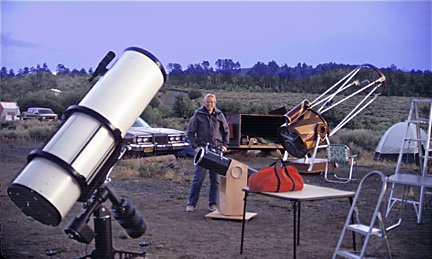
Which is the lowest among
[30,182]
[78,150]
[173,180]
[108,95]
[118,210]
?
[173,180]

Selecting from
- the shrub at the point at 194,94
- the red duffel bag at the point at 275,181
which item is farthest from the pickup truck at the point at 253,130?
the red duffel bag at the point at 275,181

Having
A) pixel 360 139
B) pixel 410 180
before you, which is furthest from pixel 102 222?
pixel 360 139

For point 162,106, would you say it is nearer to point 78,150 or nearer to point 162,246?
point 162,246

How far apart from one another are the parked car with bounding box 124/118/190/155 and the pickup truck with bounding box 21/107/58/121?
128 centimetres

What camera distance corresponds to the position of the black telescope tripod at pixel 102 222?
183cm

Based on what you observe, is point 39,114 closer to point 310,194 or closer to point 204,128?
point 204,128

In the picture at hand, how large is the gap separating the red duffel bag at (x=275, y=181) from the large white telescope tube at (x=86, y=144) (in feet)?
2.69

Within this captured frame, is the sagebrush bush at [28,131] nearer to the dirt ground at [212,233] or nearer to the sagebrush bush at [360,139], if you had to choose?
the dirt ground at [212,233]

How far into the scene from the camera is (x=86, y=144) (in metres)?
1.82

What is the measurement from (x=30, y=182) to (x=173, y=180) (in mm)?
4008

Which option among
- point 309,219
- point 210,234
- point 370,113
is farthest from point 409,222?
point 370,113

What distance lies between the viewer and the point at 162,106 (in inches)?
375

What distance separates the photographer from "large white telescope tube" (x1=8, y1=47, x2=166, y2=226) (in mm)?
1753

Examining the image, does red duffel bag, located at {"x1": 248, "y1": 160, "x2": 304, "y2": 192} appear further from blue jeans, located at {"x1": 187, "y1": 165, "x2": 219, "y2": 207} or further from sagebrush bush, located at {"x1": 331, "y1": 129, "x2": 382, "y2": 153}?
sagebrush bush, located at {"x1": 331, "y1": 129, "x2": 382, "y2": 153}
